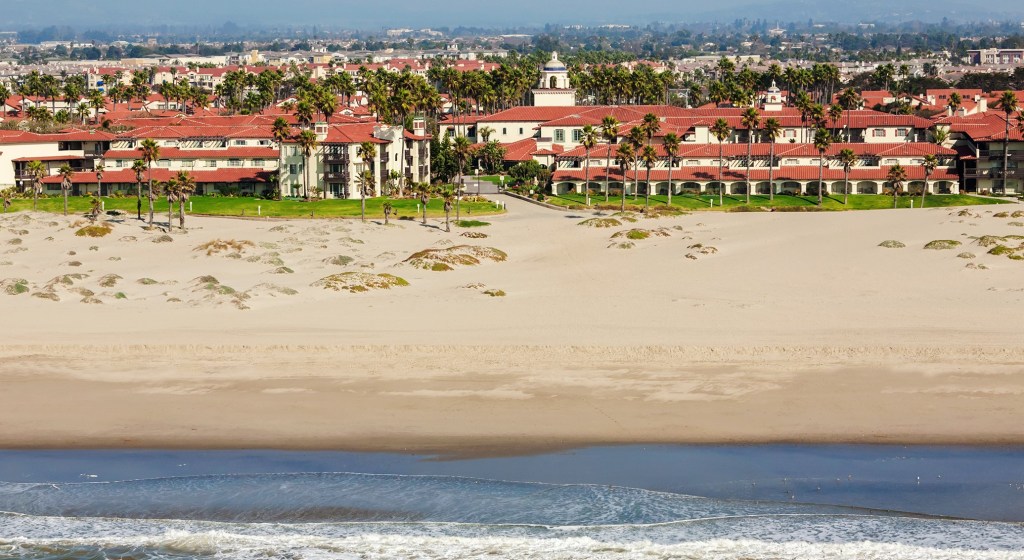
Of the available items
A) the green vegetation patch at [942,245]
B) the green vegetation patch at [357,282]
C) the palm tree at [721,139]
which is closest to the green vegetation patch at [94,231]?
the green vegetation patch at [357,282]

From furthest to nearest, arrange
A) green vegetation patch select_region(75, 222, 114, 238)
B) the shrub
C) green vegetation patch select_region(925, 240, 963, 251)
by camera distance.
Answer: green vegetation patch select_region(75, 222, 114, 238)
the shrub
green vegetation patch select_region(925, 240, 963, 251)

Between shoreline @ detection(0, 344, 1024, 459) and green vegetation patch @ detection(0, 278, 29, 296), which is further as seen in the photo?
green vegetation patch @ detection(0, 278, 29, 296)

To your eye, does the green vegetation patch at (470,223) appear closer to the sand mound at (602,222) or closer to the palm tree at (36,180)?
the sand mound at (602,222)

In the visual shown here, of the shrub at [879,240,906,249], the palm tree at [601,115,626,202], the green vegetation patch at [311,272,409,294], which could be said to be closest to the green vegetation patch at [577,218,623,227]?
the palm tree at [601,115,626,202]

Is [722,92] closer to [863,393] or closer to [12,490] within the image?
[863,393]

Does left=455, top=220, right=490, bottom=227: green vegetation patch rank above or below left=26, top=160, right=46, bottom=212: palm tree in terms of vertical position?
below

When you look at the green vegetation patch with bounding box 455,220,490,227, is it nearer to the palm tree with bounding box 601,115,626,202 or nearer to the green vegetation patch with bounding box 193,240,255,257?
the green vegetation patch with bounding box 193,240,255,257

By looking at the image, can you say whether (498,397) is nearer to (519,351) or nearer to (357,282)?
(519,351)
